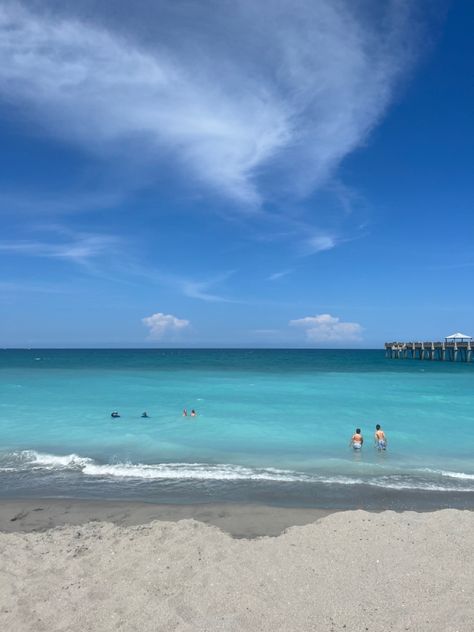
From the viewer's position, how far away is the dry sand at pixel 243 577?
20.1ft

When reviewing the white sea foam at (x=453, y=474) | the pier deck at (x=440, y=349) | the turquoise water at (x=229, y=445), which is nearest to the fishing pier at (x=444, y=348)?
the pier deck at (x=440, y=349)

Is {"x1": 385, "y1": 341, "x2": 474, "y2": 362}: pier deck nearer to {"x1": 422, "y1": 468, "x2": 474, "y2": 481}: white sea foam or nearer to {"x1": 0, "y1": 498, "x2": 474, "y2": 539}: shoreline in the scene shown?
{"x1": 422, "y1": 468, "x2": 474, "y2": 481}: white sea foam

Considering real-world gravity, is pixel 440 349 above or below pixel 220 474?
above

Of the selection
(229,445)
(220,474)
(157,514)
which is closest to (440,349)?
(229,445)

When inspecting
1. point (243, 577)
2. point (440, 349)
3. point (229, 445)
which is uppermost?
point (440, 349)

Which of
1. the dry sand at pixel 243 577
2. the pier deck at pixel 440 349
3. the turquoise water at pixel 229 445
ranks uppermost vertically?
the pier deck at pixel 440 349

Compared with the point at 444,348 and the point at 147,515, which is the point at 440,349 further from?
the point at 147,515

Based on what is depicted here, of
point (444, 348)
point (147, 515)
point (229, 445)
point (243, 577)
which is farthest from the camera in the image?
point (444, 348)

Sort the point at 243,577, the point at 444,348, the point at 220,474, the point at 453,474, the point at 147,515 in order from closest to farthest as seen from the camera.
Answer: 1. the point at 243,577
2. the point at 147,515
3. the point at 220,474
4. the point at 453,474
5. the point at 444,348

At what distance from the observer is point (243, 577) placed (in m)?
7.22

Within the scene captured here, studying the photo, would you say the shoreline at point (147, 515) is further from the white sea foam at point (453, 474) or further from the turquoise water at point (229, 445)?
the white sea foam at point (453, 474)

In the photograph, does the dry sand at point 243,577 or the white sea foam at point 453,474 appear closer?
the dry sand at point 243,577

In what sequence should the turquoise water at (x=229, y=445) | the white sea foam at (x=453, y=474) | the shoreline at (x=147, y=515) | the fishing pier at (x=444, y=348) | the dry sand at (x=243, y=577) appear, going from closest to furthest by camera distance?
the dry sand at (x=243, y=577) < the shoreline at (x=147, y=515) < the turquoise water at (x=229, y=445) < the white sea foam at (x=453, y=474) < the fishing pier at (x=444, y=348)

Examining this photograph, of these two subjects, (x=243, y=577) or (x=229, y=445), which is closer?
(x=243, y=577)
